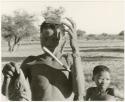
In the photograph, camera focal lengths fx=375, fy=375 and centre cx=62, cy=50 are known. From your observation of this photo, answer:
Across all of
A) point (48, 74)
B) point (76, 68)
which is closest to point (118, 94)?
point (76, 68)

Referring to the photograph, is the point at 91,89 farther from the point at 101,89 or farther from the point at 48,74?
the point at 48,74

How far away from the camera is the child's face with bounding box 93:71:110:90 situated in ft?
7.12

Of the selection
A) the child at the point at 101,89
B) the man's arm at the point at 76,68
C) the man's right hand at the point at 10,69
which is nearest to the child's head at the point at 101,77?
the child at the point at 101,89

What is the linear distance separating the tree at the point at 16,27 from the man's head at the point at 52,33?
0.76ft

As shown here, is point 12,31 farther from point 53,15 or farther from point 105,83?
point 105,83

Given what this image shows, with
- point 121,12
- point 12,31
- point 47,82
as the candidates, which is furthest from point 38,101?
point 121,12

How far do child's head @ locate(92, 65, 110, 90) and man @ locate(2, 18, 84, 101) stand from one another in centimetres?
15

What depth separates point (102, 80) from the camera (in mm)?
A: 2172

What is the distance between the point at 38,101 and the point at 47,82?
126mm

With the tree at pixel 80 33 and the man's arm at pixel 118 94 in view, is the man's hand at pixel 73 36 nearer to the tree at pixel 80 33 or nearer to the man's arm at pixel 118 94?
the tree at pixel 80 33

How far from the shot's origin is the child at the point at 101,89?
85.4 inches

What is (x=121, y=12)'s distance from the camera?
238 centimetres

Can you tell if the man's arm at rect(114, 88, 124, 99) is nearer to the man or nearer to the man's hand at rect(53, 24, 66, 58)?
the man

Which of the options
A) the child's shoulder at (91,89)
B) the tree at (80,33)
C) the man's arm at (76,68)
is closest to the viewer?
the man's arm at (76,68)
